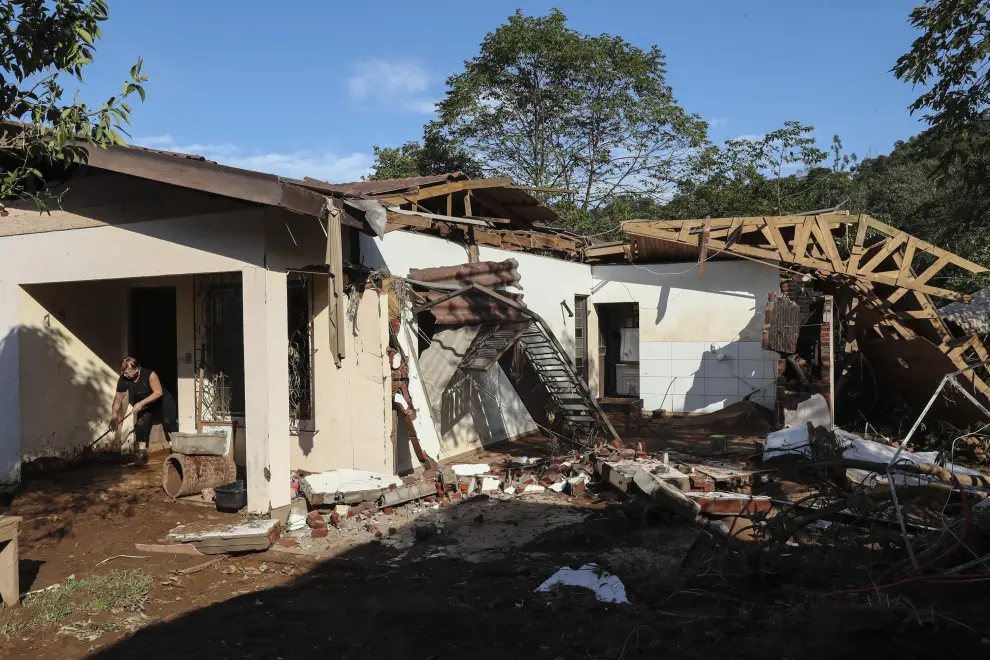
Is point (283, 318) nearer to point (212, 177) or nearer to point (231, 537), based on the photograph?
point (212, 177)

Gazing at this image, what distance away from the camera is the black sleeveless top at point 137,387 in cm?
888

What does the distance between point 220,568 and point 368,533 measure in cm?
143

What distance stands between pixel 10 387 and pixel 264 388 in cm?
394

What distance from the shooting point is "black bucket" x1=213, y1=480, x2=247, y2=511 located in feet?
23.6

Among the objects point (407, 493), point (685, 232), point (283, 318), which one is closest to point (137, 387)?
point (283, 318)

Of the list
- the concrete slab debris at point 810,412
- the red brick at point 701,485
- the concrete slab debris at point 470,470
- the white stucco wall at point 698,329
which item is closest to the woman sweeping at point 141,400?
the concrete slab debris at point 470,470

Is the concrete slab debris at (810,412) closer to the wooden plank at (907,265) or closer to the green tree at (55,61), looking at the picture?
the wooden plank at (907,265)

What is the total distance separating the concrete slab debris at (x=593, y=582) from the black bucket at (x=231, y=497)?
11.8 ft

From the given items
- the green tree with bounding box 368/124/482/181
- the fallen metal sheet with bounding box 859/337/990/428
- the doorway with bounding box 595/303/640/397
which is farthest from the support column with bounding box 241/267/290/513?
the green tree with bounding box 368/124/482/181

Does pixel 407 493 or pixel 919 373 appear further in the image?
pixel 919 373

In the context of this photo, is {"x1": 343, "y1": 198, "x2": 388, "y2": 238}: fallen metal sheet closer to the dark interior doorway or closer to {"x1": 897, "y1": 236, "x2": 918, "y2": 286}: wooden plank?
the dark interior doorway

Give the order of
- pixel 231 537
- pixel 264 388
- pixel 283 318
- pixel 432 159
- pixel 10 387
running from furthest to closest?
pixel 432 159 → pixel 10 387 → pixel 283 318 → pixel 264 388 → pixel 231 537

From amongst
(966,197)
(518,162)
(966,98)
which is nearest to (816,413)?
(966,98)

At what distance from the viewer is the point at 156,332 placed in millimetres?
10250
